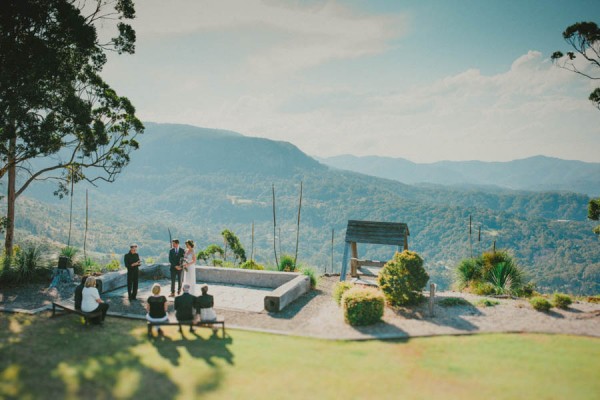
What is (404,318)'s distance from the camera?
10.1m

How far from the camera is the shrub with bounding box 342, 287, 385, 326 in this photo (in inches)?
370

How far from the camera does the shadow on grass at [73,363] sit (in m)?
5.90

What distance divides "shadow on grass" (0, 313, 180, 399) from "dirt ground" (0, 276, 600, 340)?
164cm

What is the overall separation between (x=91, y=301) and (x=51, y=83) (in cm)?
977

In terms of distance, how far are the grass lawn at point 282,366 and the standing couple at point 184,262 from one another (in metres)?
2.62

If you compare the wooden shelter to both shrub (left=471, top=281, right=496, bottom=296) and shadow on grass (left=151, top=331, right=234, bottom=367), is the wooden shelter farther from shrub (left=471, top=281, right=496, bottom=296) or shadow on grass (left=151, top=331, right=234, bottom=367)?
shadow on grass (left=151, top=331, right=234, bottom=367)

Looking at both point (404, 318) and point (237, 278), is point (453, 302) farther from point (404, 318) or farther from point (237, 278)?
point (237, 278)

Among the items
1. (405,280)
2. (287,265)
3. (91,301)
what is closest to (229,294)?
(287,265)

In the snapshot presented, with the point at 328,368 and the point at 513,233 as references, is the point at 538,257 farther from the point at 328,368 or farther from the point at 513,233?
the point at 328,368

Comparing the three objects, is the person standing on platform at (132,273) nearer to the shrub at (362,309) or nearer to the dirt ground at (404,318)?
the dirt ground at (404,318)

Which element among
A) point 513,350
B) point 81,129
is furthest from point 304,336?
point 81,129

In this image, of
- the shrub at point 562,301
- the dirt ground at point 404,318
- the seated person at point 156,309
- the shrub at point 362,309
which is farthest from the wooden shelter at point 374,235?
the seated person at point 156,309

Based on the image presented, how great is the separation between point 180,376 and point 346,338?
3696 mm

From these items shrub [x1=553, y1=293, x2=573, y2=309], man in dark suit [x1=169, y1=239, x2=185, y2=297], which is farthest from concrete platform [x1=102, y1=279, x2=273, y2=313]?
shrub [x1=553, y1=293, x2=573, y2=309]
